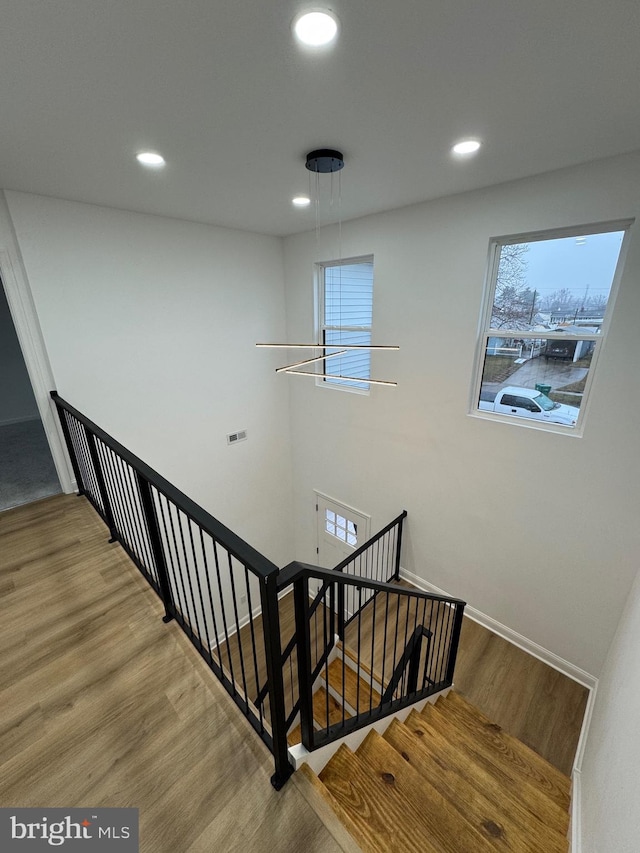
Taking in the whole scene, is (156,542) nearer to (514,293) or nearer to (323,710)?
(323,710)

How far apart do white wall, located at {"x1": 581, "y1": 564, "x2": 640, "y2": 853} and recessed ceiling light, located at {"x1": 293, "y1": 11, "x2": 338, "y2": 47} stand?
2.96m

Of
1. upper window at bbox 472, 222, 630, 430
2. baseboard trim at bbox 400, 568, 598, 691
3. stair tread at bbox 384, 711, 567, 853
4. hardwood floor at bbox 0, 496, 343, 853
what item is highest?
upper window at bbox 472, 222, 630, 430

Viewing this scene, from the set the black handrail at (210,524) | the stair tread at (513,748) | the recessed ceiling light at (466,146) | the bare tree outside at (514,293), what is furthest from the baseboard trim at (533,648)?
the recessed ceiling light at (466,146)

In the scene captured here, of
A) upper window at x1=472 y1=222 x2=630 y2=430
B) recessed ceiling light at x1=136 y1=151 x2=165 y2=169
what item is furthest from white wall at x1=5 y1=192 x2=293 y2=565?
upper window at x1=472 y1=222 x2=630 y2=430

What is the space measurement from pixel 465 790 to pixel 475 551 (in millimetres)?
2019

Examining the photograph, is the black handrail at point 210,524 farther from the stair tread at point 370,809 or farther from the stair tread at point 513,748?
the stair tread at point 513,748

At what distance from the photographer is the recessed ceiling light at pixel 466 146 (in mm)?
2132

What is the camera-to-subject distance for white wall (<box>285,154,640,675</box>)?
2.62 metres

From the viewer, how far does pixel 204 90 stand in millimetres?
1620

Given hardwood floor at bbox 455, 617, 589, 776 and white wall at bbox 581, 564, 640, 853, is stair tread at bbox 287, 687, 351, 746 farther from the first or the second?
white wall at bbox 581, 564, 640, 853

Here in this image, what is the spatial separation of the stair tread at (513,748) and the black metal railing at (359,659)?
0.60 ft

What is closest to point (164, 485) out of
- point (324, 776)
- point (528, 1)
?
point (324, 776)

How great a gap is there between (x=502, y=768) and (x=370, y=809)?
1.22 metres

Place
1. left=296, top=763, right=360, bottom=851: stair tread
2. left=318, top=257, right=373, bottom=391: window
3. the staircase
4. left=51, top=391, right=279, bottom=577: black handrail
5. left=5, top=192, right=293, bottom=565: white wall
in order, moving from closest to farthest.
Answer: left=51, top=391, right=279, bottom=577: black handrail
left=296, top=763, right=360, bottom=851: stair tread
the staircase
left=5, top=192, right=293, bottom=565: white wall
left=318, top=257, right=373, bottom=391: window
